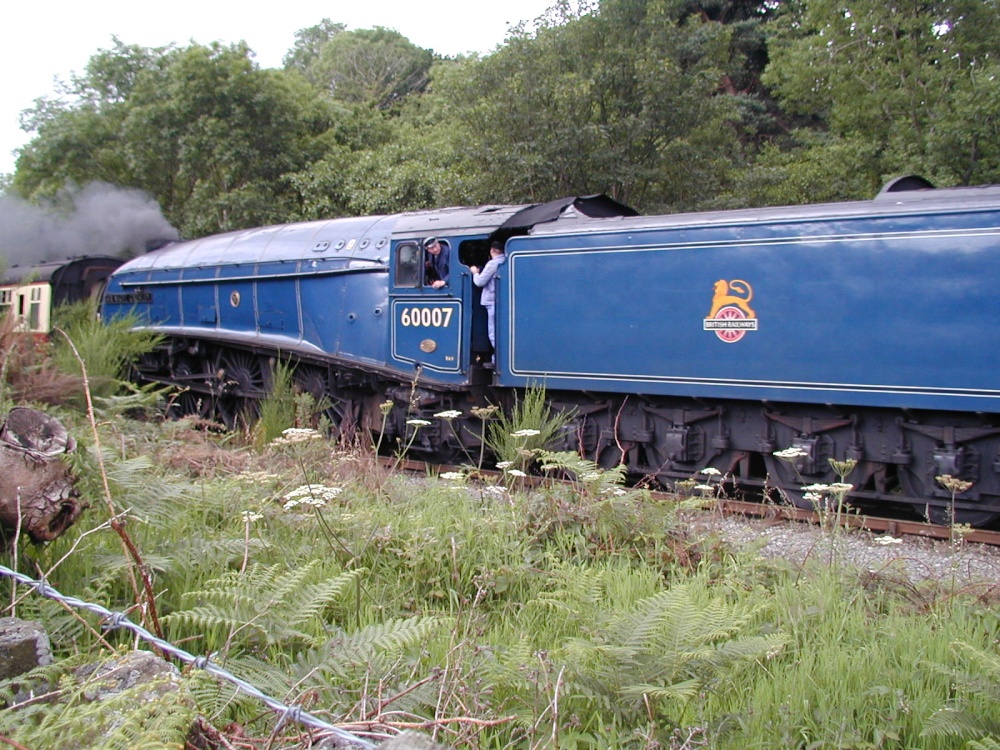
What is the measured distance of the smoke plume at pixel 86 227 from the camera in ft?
67.7

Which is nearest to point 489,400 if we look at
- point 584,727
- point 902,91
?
point 584,727

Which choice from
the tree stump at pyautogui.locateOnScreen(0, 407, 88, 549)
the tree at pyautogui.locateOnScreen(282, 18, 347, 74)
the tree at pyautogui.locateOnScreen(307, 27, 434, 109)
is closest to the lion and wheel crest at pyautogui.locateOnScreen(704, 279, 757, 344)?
the tree stump at pyautogui.locateOnScreen(0, 407, 88, 549)

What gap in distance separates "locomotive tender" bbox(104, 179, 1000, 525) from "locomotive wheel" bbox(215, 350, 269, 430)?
11.3 inches

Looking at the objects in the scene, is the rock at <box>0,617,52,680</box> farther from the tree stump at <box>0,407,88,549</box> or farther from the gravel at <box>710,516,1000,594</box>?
the gravel at <box>710,516,1000,594</box>

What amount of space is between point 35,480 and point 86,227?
2005cm

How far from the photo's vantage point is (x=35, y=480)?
10.4 feet

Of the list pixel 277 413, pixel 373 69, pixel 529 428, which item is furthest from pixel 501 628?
pixel 373 69

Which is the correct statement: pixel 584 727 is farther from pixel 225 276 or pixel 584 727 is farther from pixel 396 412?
pixel 225 276

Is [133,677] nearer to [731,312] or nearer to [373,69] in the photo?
[731,312]

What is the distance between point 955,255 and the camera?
22.7 feet

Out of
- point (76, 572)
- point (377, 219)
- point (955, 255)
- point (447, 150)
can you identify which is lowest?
point (76, 572)

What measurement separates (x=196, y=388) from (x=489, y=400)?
17.3 ft

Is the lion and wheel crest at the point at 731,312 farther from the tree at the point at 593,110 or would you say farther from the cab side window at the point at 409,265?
the tree at the point at 593,110

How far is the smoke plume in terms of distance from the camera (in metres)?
20.6
